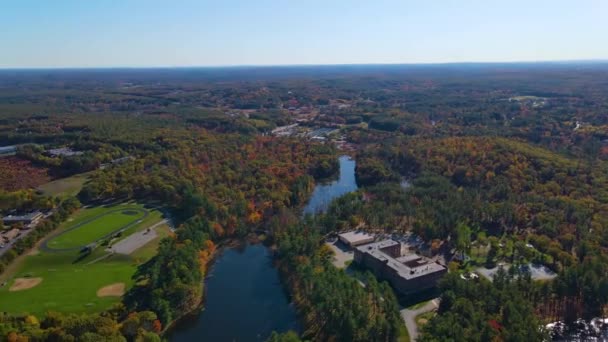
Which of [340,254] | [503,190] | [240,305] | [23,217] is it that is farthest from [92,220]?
[503,190]

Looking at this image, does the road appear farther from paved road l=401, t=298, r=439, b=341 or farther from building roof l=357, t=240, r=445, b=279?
paved road l=401, t=298, r=439, b=341

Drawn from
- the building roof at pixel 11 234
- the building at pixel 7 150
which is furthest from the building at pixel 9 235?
the building at pixel 7 150

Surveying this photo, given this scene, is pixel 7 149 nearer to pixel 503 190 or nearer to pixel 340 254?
pixel 340 254

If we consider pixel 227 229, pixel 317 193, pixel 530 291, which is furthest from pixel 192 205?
pixel 530 291

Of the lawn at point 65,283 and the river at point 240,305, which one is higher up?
the lawn at point 65,283

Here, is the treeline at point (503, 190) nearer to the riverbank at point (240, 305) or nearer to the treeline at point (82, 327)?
the riverbank at point (240, 305)
